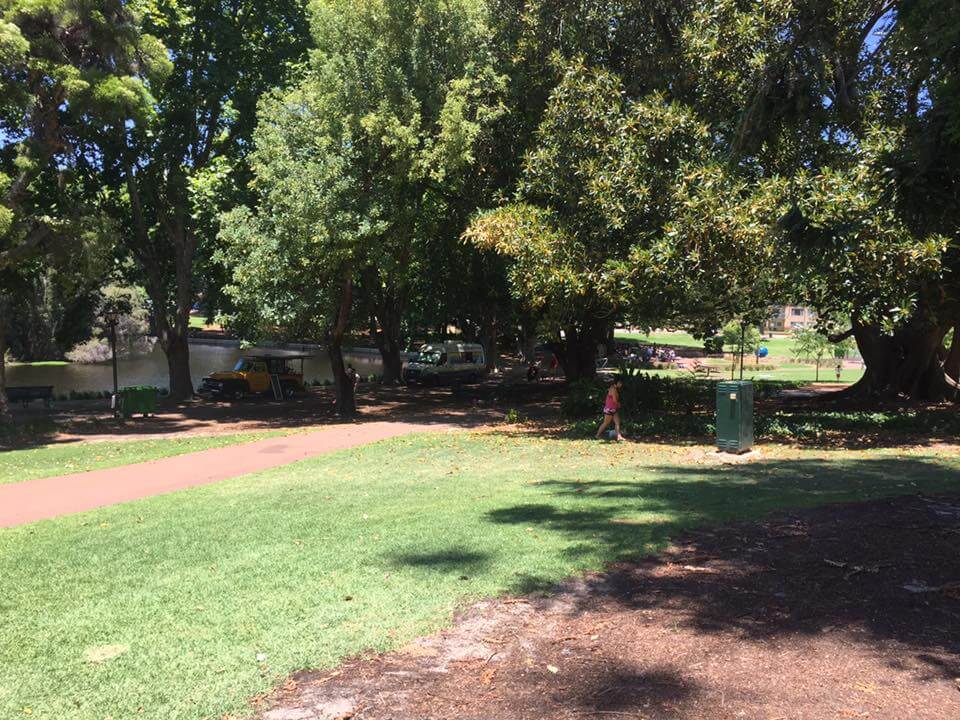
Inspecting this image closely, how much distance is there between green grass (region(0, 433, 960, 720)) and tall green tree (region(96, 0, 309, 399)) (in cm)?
1588

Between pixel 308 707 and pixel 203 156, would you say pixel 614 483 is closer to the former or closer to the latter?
pixel 308 707

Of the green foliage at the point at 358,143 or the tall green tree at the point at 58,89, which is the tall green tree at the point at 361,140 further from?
the tall green tree at the point at 58,89

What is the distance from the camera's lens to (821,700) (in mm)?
3584

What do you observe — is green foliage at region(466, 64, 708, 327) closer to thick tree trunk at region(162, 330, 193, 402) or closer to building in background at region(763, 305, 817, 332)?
thick tree trunk at region(162, 330, 193, 402)

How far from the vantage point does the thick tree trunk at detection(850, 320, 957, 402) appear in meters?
20.1

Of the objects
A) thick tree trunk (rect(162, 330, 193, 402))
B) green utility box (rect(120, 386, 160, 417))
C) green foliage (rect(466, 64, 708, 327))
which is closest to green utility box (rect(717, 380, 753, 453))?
green foliage (rect(466, 64, 708, 327))

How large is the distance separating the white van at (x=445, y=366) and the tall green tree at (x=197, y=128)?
11.2 meters

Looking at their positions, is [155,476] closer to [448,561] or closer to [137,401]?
[448,561]

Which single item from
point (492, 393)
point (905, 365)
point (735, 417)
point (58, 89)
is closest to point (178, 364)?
point (492, 393)

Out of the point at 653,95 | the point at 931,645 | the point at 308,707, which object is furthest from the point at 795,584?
the point at 653,95

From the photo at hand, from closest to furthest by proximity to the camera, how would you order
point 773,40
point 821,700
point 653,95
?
point 821,700, point 773,40, point 653,95

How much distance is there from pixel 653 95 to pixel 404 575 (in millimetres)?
13372

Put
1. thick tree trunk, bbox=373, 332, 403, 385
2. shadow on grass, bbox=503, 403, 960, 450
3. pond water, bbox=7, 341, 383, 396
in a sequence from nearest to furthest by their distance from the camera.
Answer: shadow on grass, bbox=503, 403, 960, 450, thick tree trunk, bbox=373, 332, 403, 385, pond water, bbox=7, 341, 383, 396

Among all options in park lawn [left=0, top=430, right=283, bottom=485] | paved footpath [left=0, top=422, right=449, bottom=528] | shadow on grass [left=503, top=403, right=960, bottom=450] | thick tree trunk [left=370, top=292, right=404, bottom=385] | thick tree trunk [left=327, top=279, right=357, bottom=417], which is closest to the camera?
paved footpath [left=0, top=422, right=449, bottom=528]
